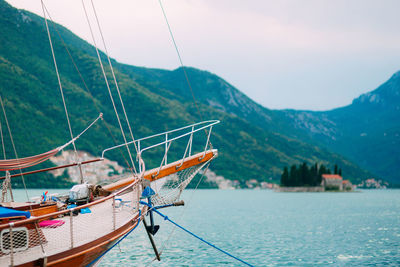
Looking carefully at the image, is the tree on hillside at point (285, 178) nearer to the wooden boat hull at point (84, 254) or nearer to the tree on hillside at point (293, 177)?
the tree on hillside at point (293, 177)

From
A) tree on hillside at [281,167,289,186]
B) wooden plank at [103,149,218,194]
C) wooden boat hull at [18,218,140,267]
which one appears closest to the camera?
wooden boat hull at [18,218,140,267]

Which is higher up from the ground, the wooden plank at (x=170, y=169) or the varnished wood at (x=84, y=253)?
the wooden plank at (x=170, y=169)

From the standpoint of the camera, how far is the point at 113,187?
15.8 meters

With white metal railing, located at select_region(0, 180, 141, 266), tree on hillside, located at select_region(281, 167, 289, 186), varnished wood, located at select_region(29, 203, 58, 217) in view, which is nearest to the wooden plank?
white metal railing, located at select_region(0, 180, 141, 266)

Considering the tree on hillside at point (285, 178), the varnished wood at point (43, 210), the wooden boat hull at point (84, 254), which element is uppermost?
the varnished wood at point (43, 210)

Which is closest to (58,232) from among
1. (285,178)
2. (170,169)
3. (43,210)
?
(43,210)

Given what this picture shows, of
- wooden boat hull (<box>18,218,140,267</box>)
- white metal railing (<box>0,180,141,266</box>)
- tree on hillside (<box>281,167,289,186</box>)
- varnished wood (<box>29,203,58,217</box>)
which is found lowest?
tree on hillside (<box>281,167,289,186</box>)

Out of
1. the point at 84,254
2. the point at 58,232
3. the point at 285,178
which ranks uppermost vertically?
the point at 58,232

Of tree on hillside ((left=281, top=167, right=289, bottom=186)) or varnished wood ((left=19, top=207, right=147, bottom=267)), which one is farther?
tree on hillside ((left=281, top=167, right=289, bottom=186))

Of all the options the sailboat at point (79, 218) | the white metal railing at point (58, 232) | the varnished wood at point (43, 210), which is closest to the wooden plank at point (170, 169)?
the sailboat at point (79, 218)

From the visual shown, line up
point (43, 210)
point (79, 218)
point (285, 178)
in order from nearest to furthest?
point (79, 218), point (43, 210), point (285, 178)

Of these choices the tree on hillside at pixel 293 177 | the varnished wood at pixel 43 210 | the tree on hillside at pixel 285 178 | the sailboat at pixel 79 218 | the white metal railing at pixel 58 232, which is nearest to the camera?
the white metal railing at pixel 58 232

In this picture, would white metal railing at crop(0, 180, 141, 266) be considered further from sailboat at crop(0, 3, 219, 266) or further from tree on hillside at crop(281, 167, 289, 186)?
tree on hillside at crop(281, 167, 289, 186)

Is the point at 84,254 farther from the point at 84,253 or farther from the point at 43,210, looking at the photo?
the point at 43,210
